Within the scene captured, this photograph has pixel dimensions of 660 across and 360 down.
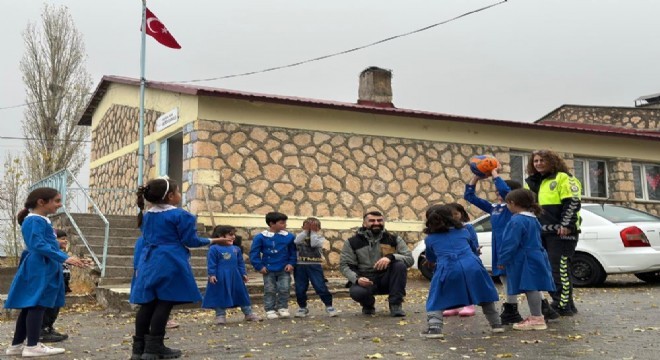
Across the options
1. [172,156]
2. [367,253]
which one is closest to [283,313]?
[367,253]

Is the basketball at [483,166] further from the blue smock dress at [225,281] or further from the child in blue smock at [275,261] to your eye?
the blue smock dress at [225,281]

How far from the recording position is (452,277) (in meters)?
6.63

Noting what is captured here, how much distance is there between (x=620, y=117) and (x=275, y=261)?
23.8 metres

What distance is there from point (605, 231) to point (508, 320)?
→ 452 centimetres

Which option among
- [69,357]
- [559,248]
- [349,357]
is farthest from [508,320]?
[69,357]

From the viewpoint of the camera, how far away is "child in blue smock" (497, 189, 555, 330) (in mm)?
6736

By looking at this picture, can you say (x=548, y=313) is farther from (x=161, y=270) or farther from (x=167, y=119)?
(x=167, y=119)

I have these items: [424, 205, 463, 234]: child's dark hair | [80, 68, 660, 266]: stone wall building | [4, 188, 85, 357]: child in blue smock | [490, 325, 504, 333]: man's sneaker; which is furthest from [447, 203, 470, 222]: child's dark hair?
[80, 68, 660, 266]: stone wall building

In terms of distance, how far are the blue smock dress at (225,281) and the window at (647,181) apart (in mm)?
12806

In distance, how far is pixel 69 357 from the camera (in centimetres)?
629

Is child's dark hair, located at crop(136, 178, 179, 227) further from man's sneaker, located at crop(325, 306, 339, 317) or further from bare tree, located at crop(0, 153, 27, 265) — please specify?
bare tree, located at crop(0, 153, 27, 265)

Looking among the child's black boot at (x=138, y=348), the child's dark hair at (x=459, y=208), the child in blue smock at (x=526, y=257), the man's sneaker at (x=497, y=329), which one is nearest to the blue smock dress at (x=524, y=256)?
the child in blue smock at (x=526, y=257)

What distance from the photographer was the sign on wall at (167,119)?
1506cm

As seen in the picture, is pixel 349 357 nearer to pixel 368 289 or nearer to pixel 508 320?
pixel 508 320
